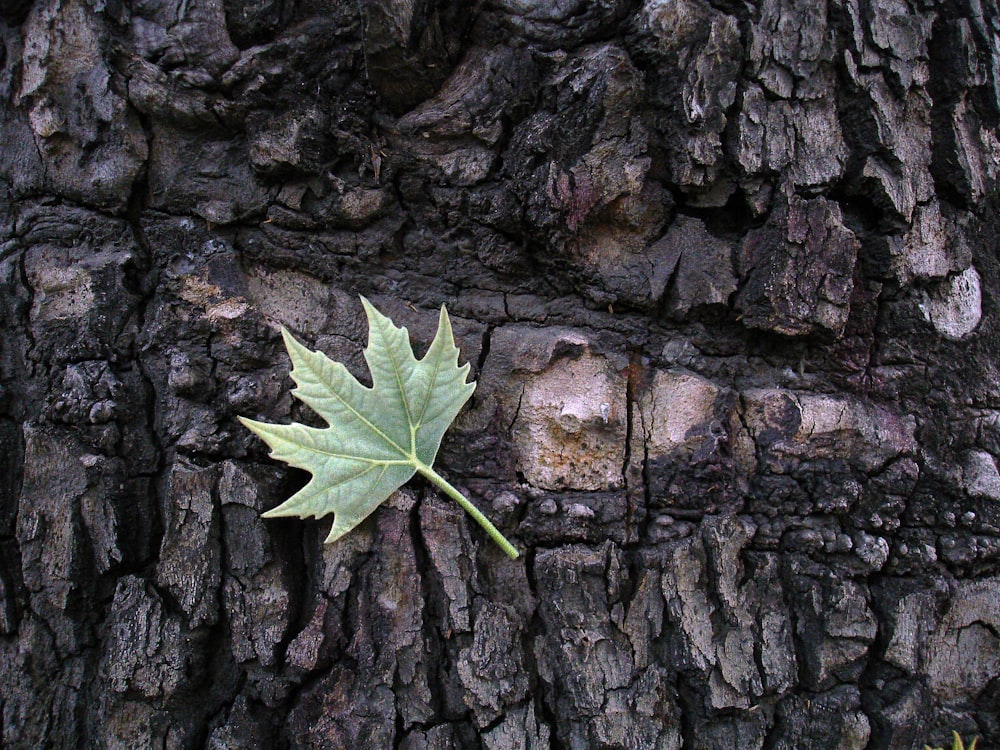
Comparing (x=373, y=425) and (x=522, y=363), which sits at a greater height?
(x=522, y=363)

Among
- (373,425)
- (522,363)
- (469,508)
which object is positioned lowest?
(469,508)

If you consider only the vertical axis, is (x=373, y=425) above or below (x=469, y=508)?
above

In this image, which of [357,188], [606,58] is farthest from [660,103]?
[357,188]

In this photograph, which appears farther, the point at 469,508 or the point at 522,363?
the point at 522,363
